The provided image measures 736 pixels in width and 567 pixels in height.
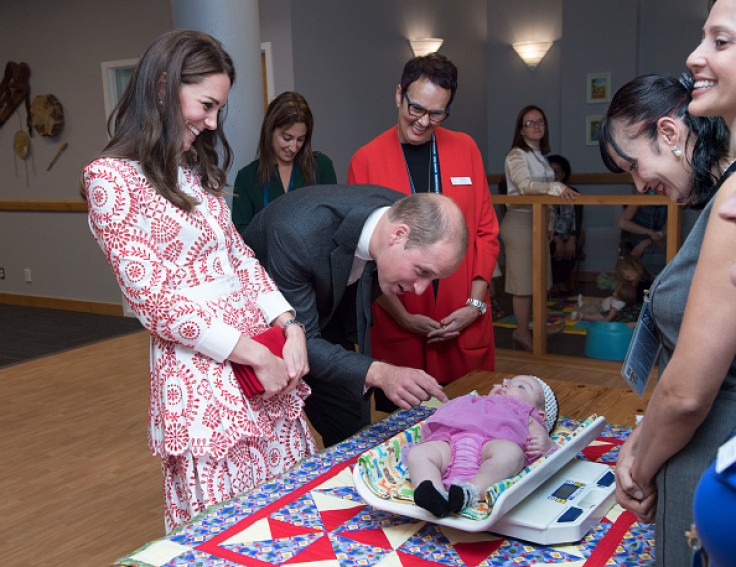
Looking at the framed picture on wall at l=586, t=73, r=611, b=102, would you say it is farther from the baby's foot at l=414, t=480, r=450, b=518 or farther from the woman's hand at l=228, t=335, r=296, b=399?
the baby's foot at l=414, t=480, r=450, b=518

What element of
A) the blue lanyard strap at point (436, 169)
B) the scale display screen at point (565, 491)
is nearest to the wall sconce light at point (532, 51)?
the blue lanyard strap at point (436, 169)

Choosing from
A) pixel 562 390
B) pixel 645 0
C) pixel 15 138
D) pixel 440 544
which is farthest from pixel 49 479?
pixel 645 0

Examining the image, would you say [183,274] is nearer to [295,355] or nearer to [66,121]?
[295,355]

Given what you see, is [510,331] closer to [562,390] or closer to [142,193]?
[562,390]

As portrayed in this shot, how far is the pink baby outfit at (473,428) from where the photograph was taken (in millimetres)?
1615

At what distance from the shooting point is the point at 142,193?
163 centimetres

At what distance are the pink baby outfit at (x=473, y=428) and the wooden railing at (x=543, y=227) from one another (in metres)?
2.70

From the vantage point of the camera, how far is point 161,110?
1.68 meters

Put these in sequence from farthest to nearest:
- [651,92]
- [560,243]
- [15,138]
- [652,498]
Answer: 1. [15,138]
2. [560,243]
3. [651,92]
4. [652,498]

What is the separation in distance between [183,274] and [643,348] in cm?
102

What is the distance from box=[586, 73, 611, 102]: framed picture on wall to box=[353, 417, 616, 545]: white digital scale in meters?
6.67

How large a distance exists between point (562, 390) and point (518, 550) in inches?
45.5

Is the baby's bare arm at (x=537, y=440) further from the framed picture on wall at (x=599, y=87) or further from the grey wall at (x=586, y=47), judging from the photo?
the framed picture on wall at (x=599, y=87)

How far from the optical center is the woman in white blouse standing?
15.1 feet
